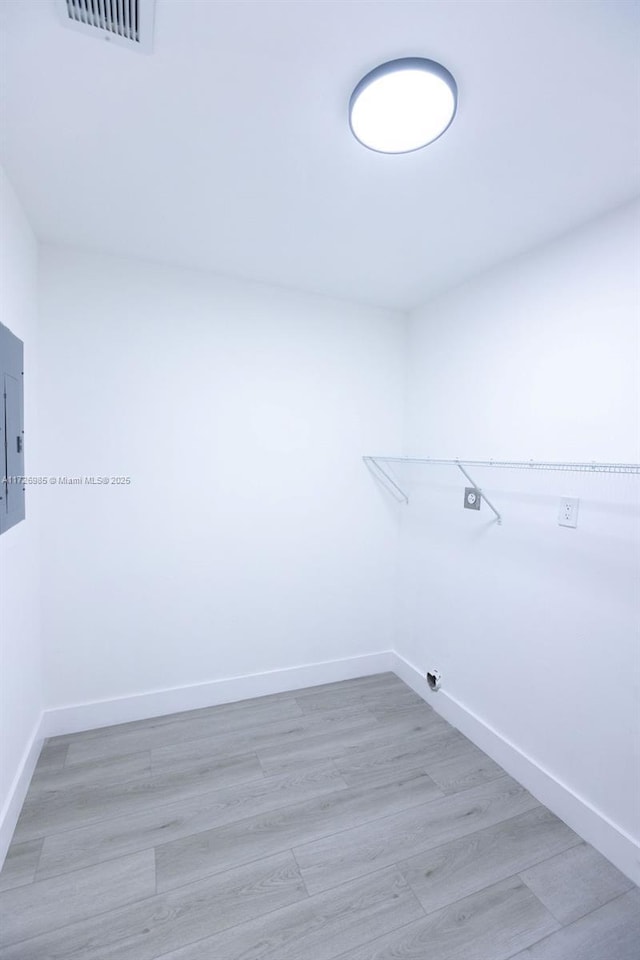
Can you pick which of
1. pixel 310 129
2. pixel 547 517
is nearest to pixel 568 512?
pixel 547 517

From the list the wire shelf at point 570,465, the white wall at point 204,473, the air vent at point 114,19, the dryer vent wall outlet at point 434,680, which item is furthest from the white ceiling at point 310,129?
the dryer vent wall outlet at point 434,680

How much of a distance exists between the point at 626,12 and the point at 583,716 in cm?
215

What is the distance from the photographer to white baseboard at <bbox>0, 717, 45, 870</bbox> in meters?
1.49

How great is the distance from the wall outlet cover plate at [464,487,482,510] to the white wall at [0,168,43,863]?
82.5 inches

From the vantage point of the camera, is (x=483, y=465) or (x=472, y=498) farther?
(x=472, y=498)

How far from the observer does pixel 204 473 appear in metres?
2.35

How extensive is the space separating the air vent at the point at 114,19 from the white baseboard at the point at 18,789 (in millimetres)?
2379

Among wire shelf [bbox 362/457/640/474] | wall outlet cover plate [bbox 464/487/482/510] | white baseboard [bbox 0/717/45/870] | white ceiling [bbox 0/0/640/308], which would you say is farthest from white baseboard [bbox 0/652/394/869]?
white ceiling [bbox 0/0/640/308]

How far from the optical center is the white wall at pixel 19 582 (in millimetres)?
1519

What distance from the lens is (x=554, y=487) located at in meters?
1.81

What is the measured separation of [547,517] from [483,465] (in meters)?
0.40

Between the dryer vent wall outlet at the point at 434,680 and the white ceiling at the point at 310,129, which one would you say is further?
the dryer vent wall outlet at the point at 434,680

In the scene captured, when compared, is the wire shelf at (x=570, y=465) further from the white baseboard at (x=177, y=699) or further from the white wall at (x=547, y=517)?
the white baseboard at (x=177, y=699)

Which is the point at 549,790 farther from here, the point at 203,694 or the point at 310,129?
the point at 310,129
